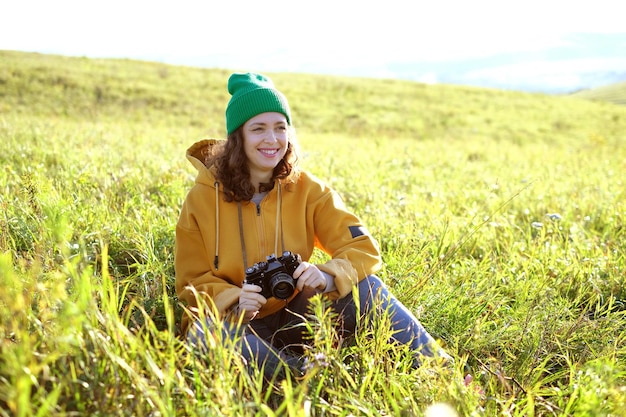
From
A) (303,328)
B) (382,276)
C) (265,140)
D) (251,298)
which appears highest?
(265,140)

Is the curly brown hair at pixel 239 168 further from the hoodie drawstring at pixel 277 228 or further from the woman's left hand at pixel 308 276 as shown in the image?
the woman's left hand at pixel 308 276

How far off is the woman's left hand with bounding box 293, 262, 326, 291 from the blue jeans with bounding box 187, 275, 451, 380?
93mm

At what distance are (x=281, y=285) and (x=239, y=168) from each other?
31.1 inches

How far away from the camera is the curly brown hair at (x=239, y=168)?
9.18ft

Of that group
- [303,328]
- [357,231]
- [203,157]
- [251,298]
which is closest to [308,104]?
[203,157]

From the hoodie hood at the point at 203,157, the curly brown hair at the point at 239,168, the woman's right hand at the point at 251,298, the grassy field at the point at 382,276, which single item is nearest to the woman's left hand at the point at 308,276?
the woman's right hand at the point at 251,298

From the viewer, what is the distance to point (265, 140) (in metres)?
2.83

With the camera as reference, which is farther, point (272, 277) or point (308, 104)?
point (308, 104)

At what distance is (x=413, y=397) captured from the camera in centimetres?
197

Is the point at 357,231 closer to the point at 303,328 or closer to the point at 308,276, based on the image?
the point at 308,276

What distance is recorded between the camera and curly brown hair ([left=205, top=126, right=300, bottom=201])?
280 cm

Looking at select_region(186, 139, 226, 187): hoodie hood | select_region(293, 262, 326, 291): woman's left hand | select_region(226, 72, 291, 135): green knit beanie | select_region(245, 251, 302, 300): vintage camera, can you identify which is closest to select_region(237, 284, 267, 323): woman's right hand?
select_region(245, 251, 302, 300): vintage camera

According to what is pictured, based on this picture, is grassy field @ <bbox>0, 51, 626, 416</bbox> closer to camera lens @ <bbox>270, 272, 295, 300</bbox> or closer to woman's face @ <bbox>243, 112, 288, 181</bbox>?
camera lens @ <bbox>270, 272, 295, 300</bbox>

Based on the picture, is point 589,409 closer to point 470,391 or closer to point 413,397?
point 470,391
